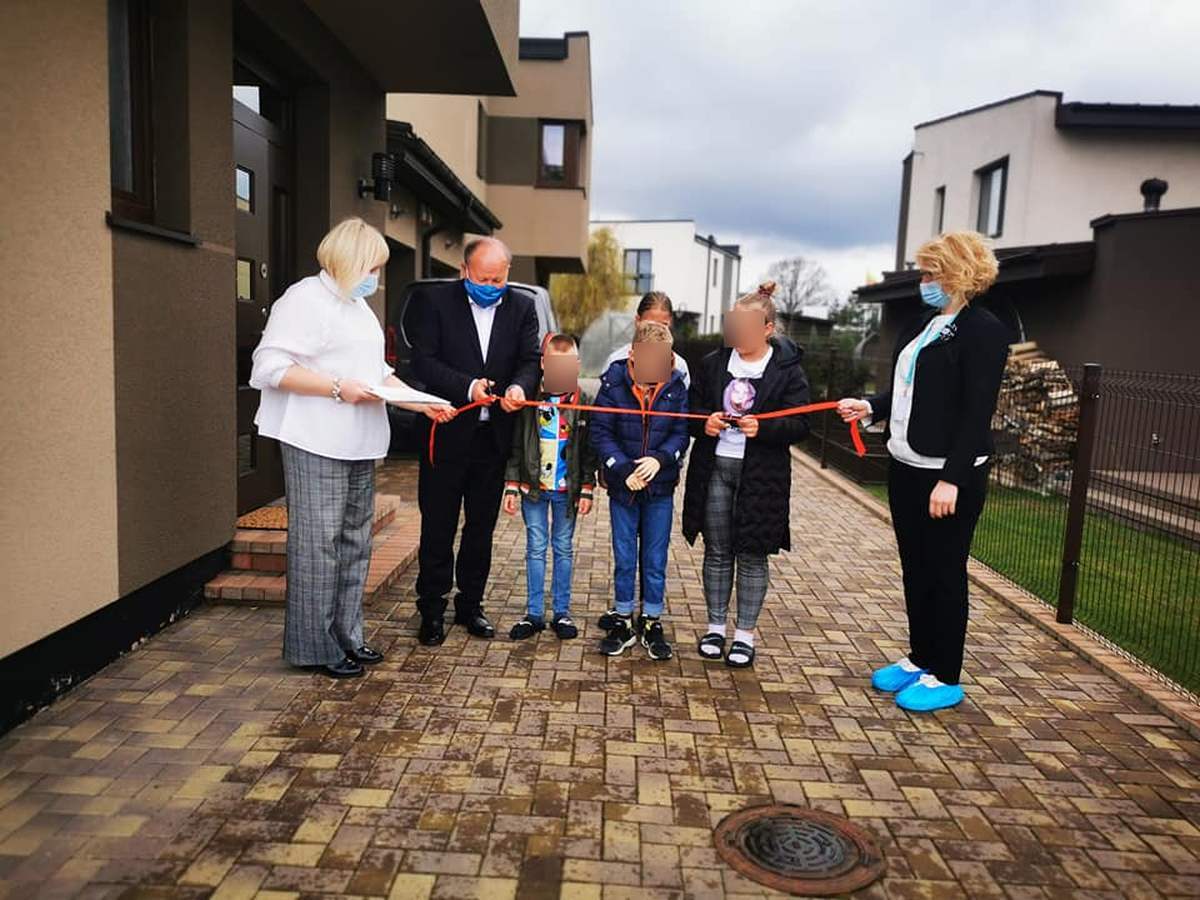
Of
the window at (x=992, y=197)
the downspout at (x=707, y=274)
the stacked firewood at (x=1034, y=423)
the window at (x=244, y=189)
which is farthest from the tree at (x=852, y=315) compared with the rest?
the window at (x=244, y=189)

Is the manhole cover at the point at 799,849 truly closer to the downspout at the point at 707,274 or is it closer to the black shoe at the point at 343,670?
the black shoe at the point at 343,670

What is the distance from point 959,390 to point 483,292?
7.61 ft

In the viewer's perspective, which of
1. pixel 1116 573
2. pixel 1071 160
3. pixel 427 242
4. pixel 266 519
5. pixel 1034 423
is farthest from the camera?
pixel 1071 160

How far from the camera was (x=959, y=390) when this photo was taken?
403 cm

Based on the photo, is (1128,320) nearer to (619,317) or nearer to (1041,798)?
(1041,798)

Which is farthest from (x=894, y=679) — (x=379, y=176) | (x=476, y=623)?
(x=379, y=176)

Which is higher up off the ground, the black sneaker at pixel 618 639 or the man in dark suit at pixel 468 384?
the man in dark suit at pixel 468 384

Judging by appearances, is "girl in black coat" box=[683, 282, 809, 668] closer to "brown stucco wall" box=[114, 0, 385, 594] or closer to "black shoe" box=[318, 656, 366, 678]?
"black shoe" box=[318, 656, 366, 678]

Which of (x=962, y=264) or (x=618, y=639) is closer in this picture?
(x=962, y=264)

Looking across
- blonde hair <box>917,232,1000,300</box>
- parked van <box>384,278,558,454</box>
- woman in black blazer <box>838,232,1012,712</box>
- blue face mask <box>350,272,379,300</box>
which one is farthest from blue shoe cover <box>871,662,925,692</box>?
parked van <box>384,278,558,454</box>

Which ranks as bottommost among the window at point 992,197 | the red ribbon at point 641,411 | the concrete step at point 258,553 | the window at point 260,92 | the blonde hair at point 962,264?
the concrete step at point 258,553

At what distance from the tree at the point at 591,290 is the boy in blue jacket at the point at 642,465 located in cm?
2959

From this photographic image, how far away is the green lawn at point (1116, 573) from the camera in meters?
5.39

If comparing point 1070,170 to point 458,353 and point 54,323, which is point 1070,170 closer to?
point 458,353
